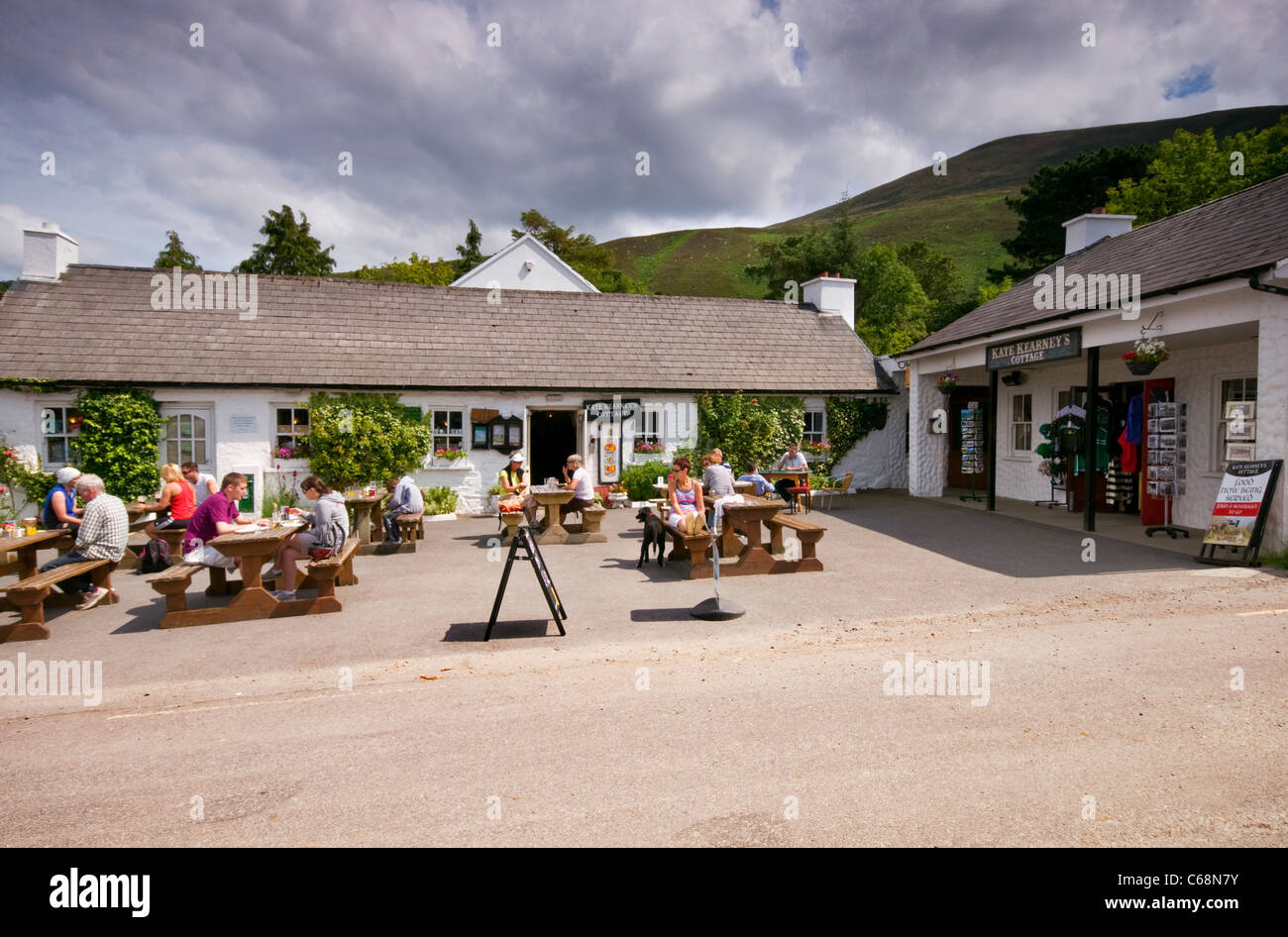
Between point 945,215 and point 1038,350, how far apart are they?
375 ft

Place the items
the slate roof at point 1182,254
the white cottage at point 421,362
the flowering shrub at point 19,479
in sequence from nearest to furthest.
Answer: the slate roof at point 1182,254 < the flowering shrub at point 19,479 < the white cottage at point 421,362

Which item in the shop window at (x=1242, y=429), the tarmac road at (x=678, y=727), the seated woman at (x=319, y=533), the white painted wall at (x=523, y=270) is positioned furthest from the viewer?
the white painted wall at (x=523, y=270)

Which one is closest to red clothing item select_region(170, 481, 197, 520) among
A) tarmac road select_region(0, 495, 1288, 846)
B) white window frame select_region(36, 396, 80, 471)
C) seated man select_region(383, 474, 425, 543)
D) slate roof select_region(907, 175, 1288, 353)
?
seated man select_region(383, 474, 425, 543)

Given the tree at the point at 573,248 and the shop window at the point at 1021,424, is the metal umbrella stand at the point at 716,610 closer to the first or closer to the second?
the shop window at the point at 1021,424

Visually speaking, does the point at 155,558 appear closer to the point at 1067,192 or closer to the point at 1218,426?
the point at 1218,426

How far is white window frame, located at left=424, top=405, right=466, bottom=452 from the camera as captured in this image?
16594mm

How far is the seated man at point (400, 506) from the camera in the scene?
12.2m

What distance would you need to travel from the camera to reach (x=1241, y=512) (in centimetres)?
961

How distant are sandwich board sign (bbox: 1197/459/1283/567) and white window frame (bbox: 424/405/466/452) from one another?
13389mm

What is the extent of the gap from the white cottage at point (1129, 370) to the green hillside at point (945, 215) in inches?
2692

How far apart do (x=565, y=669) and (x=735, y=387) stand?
13.2 m

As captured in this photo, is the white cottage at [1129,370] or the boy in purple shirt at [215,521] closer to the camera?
the boy in purple shirt at [215,521]

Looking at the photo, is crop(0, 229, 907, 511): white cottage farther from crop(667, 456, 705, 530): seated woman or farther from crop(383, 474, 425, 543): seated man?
crop(667, 456, 705, 530): seated woman

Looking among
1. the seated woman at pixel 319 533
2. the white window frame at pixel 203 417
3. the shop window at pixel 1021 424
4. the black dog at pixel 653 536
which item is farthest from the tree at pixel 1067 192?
the seated woman at pixel 319 533
